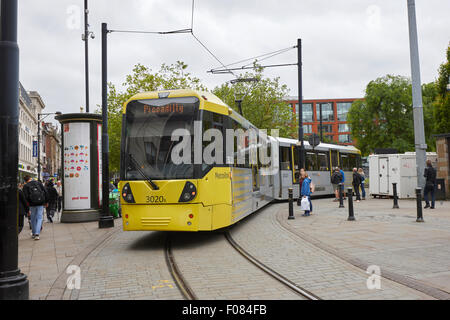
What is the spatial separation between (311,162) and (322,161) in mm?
1226

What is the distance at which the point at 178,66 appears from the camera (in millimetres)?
31391

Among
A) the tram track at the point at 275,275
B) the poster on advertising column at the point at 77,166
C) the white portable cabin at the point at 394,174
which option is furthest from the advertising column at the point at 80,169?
the white portable cabin at the point at 394,174

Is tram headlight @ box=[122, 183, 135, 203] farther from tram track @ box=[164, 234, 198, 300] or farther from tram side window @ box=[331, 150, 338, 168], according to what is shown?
tram side window @ box=[331, 150, 338, 168]

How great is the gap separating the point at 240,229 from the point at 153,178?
A: 379cm

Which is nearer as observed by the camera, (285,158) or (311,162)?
(285,158)

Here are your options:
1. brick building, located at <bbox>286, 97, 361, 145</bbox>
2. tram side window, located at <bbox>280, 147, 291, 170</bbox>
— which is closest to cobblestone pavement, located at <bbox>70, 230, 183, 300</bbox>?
tram side window, located at <bbox>280, 147, 291, 170</bbox>

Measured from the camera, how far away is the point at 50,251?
9016 mm

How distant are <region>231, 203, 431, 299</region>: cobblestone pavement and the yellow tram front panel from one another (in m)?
1.21

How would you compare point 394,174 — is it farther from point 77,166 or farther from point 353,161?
point 77,166

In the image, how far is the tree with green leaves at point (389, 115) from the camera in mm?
46562

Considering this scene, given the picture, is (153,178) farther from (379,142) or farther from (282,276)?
(379,142)

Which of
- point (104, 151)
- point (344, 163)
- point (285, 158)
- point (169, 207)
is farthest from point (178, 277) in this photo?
point (344, 163)

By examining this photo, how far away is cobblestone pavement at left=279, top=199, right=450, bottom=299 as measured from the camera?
626 cm
